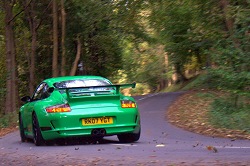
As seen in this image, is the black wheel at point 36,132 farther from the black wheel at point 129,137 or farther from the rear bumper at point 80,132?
the black wheel at point 129,137

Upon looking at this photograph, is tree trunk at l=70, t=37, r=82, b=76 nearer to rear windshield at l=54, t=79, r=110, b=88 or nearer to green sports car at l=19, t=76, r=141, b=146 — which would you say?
rear windshield at l=54, t=79, r=110, b=88

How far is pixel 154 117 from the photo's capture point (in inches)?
755

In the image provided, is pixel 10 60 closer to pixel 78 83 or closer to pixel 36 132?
pixel 78 83

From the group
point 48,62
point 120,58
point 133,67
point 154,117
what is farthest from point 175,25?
point 133,67

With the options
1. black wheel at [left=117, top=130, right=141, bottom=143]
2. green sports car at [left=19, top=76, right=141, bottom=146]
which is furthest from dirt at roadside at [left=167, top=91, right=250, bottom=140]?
Result: green sports car at [left=19, top=76, right=141, bottom=146]

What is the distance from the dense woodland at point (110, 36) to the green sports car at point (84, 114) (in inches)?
235

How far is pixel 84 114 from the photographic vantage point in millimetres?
10195

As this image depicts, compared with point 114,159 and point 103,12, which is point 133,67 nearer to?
point 103,12

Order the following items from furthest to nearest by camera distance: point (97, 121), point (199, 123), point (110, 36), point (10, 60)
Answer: point (110, 36) → point (10, 60) → point (199, 123) → point (97, 121)

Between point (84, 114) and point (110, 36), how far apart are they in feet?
77.5

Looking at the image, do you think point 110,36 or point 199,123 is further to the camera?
Answer: point 110,36

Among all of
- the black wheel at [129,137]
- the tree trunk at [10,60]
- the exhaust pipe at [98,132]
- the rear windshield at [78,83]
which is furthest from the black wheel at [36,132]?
the tree trunk at [10,60]

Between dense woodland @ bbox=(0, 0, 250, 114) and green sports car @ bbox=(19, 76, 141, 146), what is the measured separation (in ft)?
19.6

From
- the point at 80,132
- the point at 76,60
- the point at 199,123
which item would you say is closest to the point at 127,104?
the point at 80,132
